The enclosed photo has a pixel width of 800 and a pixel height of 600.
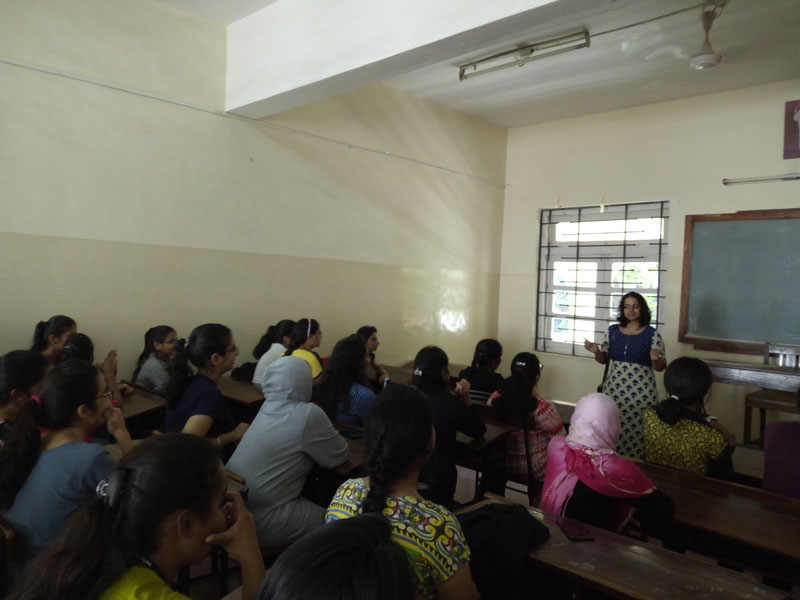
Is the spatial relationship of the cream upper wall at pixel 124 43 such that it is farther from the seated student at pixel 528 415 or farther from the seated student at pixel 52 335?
the seated student at pixel 528 415

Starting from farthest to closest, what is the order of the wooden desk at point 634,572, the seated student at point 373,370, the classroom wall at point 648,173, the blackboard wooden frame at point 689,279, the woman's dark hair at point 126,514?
the classroom wall at point 648,173 < the blackboard wooden frame at point 689,279 < the seated student at point 373,370 < the wooden desk at point 634,572 < the woman's dark hair at point 126,514

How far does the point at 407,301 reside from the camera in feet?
17.7

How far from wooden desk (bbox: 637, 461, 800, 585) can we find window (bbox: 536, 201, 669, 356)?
12.0 feet

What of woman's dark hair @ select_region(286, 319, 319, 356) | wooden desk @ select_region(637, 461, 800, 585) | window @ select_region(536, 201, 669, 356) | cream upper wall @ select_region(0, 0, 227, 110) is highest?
cream upper wall @ select_region(0, 0, 227, 110)

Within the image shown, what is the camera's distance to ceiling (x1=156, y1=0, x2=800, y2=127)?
3.61m

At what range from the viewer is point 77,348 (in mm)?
2910

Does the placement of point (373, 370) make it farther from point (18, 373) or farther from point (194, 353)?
point (18, 373)

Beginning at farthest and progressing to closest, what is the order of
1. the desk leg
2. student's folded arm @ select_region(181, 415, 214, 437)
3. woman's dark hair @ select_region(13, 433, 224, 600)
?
1. the desk leg
2. student's folded arm @ select_region(181, 415, 214, 437)
3. woman's dark hair @ select_region(13, 433, 224, 600)

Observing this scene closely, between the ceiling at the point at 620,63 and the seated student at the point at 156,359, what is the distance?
219cm

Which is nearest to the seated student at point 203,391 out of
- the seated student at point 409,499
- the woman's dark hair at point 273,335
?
the seated student at point 409,499

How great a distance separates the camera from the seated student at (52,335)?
9.99ft

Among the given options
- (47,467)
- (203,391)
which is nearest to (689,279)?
(203,391)

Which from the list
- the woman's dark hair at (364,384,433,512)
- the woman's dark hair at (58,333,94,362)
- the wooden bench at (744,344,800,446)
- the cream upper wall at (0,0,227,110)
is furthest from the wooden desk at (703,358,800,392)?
the cream upper wall at (0,0,227,110)

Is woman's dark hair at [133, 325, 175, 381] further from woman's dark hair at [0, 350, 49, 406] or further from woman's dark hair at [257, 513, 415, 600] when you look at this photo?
woman's dark hair at [257, 513, 415, 600]
